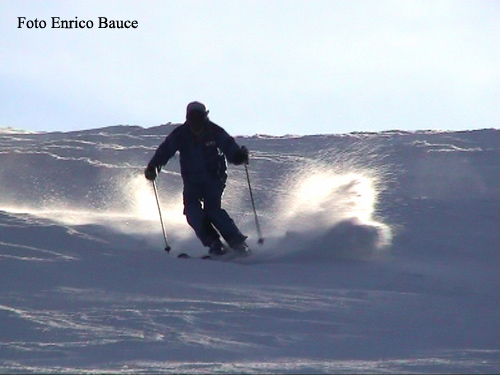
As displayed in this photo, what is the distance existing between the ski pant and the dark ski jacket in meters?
0.08

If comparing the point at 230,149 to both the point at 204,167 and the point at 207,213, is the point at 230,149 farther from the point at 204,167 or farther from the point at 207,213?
the point at 207,213

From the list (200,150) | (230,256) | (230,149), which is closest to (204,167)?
(200,150)

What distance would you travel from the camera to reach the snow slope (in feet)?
19.1

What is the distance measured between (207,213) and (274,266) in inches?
62.1

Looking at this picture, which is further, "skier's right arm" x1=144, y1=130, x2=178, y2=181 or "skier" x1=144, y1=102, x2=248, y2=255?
"skier's right arm" x1=144, y1=130, x2=178, y2=181

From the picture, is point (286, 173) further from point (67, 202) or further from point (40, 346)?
point (40, 346)

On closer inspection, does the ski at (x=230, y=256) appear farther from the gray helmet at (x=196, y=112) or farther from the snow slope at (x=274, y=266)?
the gray helmet at (x=196, y=112)

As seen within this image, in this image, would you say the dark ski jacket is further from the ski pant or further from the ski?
the ski

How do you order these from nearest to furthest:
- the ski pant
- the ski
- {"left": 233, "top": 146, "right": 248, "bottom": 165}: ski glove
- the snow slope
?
the snow slope < the ski < {"left": 233, "top": 146, "right": 248, "bottom": 165}: ski glove < the ski pant

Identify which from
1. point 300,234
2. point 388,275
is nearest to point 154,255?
point 300,234

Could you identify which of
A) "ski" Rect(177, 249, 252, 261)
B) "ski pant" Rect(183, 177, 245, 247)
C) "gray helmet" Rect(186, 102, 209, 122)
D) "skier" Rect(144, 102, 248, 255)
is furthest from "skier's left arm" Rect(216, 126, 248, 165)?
"ski" Rect(177, 249, 252, 261)

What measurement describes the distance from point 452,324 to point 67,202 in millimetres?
7388

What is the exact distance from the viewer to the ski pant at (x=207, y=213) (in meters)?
10.2

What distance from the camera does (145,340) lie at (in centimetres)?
607
